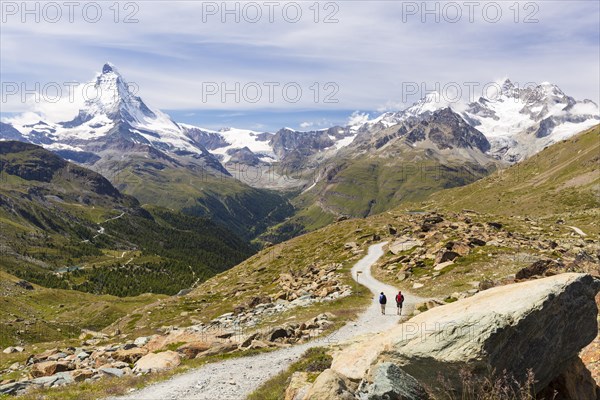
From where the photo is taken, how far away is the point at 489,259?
5847 centimetres

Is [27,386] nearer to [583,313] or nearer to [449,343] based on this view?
[449,343]

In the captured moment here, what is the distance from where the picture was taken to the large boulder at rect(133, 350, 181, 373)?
28.3m

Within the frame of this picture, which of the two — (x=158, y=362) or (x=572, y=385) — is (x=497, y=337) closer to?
(x=572, y=385)

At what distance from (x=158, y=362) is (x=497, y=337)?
22975mm

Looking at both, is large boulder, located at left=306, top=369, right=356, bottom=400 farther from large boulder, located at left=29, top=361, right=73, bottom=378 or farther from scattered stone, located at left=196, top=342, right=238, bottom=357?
large boulder, located at left=29, top=361, right=73, bottom=378

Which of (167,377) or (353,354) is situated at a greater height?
(353,354)

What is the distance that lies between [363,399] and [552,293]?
9.67m

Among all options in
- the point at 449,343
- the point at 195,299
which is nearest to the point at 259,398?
the point at 449,343

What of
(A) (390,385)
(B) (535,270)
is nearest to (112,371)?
(A) (390,385)

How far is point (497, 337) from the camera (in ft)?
53.8

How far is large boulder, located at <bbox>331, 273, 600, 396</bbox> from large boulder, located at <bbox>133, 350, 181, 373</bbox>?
585 inches

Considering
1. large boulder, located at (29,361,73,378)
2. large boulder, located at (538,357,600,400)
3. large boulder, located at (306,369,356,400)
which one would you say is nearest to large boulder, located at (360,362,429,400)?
large boulder, located at (306,369,356,400)

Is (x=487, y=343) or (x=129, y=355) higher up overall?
(x=487, y=343)

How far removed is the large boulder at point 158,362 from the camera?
28.3m
